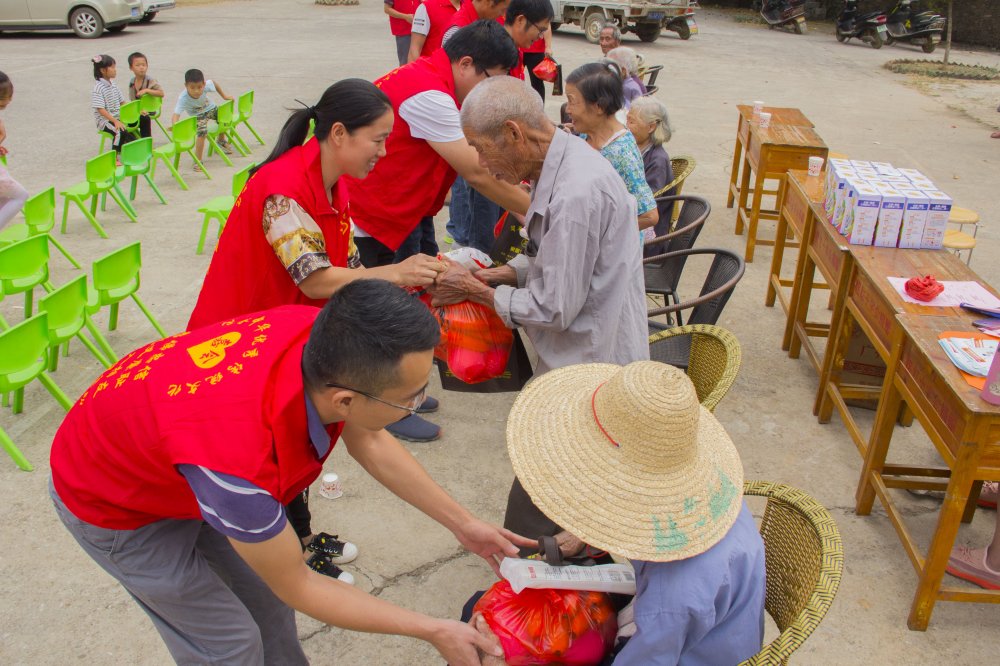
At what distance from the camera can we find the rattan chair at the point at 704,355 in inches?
110

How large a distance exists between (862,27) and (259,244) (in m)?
20.1

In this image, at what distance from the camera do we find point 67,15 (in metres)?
15.8

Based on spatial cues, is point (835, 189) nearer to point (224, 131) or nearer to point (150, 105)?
point (224, 131)

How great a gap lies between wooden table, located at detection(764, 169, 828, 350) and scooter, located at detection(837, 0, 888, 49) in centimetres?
1574

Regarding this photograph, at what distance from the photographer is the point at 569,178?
252 cm

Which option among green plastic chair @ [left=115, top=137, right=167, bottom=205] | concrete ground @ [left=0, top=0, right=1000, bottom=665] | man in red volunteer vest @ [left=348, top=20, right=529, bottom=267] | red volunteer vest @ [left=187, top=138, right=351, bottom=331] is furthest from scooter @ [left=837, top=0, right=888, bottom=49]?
red volunteer vest @ [left=187, top=138, right=351, bottom=331]

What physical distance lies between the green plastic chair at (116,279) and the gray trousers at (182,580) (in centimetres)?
311

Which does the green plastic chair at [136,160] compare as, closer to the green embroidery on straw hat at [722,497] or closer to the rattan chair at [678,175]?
the rattan chair at [678,175]

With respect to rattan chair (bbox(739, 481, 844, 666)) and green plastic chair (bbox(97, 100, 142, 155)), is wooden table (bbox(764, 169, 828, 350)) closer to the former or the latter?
rattan chair (bbox(739, 481, 844, 666))

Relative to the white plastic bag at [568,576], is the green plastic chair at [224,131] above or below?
below

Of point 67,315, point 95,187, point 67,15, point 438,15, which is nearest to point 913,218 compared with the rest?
point 438,15

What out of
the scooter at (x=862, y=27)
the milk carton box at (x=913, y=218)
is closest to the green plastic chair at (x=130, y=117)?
the milk carton box at (x=913, y=218)

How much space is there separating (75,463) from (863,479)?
10.5 ft

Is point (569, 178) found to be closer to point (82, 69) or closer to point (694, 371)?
point (694, 371)
